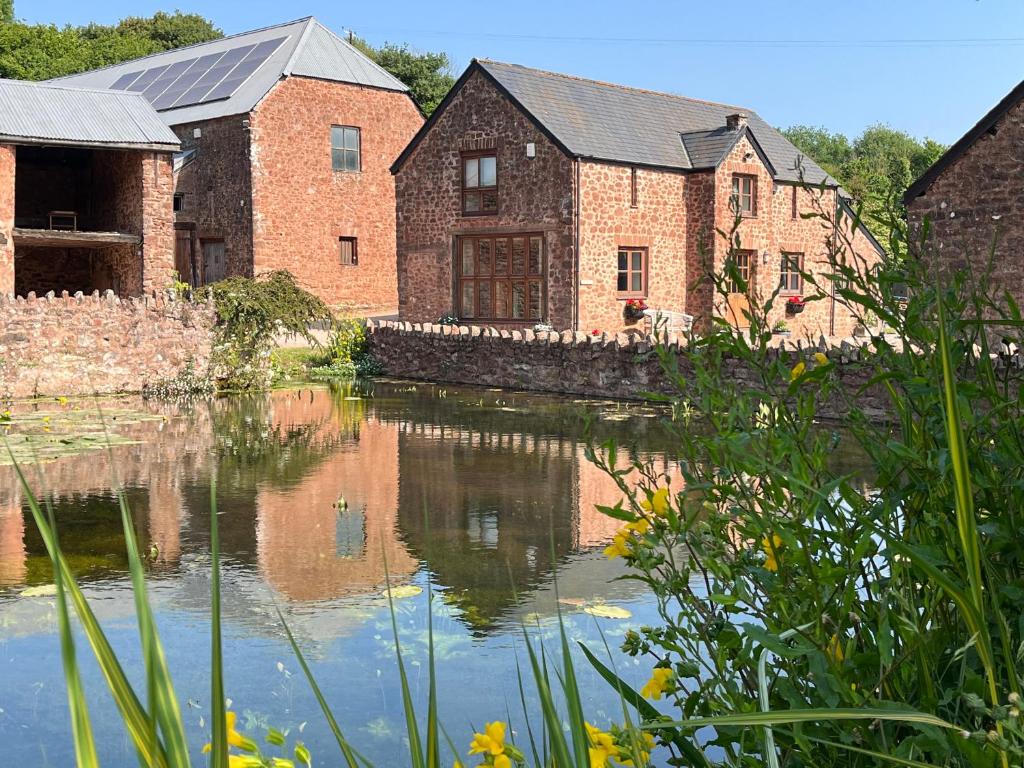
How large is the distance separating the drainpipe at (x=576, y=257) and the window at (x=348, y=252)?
A: 10348mm

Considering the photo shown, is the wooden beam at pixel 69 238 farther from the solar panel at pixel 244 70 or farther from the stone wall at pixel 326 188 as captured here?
the solar panel at pixel 244 70

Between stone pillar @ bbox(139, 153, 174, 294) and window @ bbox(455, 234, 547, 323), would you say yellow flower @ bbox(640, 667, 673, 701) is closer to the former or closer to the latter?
window @ bbox(455, 234, 547, 323)

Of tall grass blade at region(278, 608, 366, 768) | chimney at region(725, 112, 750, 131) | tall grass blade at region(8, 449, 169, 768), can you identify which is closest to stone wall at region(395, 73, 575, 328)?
chimney at region(725, 112, 750, 131)

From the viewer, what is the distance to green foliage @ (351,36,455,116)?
161ft

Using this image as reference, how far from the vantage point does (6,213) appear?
24.8 metres

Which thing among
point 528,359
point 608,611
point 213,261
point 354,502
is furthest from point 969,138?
point 213,261

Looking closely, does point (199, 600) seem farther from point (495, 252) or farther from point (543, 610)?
point (495, 252)

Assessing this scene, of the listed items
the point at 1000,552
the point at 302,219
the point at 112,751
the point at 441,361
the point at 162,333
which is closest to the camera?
the point at 1000,552

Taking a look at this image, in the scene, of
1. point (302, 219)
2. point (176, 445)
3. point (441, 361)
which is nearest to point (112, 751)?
point (176, 445)

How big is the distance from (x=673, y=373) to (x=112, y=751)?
306cm

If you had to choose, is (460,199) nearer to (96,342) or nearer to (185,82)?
(96,342)

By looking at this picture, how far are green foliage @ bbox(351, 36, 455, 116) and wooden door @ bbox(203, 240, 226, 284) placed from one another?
18.5 m

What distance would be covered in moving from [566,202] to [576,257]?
4.04 feet

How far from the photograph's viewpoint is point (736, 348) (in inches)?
121
